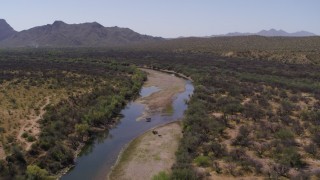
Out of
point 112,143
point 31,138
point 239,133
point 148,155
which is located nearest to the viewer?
point 148,155

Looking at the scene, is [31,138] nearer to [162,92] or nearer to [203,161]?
[203,161]

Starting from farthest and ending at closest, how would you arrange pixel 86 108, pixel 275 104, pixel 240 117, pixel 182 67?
pixel 182 67, pixel 275 104, pixel 86 108, pixel 240 117

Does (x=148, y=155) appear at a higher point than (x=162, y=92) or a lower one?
higher

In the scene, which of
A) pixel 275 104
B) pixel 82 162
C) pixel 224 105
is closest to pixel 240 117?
pixel 224 105

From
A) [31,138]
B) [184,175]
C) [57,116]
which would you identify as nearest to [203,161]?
[184,175]

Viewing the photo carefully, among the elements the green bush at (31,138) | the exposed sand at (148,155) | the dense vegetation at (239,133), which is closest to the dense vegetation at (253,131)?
the dense vegetation at (239,133)

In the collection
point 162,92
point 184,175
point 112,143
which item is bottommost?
point 162,92

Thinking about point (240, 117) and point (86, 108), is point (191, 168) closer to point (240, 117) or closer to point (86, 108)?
point (240, 117)
